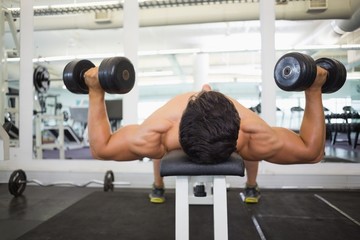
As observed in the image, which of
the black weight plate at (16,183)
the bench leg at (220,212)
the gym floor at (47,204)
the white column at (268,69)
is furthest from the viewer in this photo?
the white column at (268,69)

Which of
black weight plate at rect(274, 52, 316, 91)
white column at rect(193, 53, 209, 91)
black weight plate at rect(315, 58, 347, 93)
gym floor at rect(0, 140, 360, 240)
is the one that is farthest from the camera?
white column at rect(193, 53, 209, 91)

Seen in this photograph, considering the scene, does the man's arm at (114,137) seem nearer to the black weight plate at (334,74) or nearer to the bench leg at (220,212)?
the bench leg at (220,212)

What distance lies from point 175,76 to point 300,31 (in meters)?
4.22

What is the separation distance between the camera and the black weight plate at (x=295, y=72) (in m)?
1.09

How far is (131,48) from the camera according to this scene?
2842 millimetres

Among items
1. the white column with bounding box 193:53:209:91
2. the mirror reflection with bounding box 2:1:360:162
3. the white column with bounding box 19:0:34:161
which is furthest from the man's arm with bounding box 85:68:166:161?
the white column with bounding box 193:53:209:91

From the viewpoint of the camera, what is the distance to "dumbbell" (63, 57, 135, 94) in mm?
1147

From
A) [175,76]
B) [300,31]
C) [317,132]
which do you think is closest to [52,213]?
[317,132]

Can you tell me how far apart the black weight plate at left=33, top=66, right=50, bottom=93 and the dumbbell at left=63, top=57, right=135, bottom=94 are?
6.30 feet

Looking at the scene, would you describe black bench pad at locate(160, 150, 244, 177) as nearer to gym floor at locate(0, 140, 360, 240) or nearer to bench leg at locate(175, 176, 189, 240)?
bench leg at locate(175, 176, 189, 240)

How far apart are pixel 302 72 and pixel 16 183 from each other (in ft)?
7.75

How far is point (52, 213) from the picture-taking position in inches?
73.8

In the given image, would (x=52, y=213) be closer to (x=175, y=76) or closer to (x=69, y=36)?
(x=69, y=36)

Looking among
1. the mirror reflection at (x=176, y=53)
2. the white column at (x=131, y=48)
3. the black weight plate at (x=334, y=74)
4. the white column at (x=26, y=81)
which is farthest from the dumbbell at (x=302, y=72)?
the white column at (x=26, y=81)
